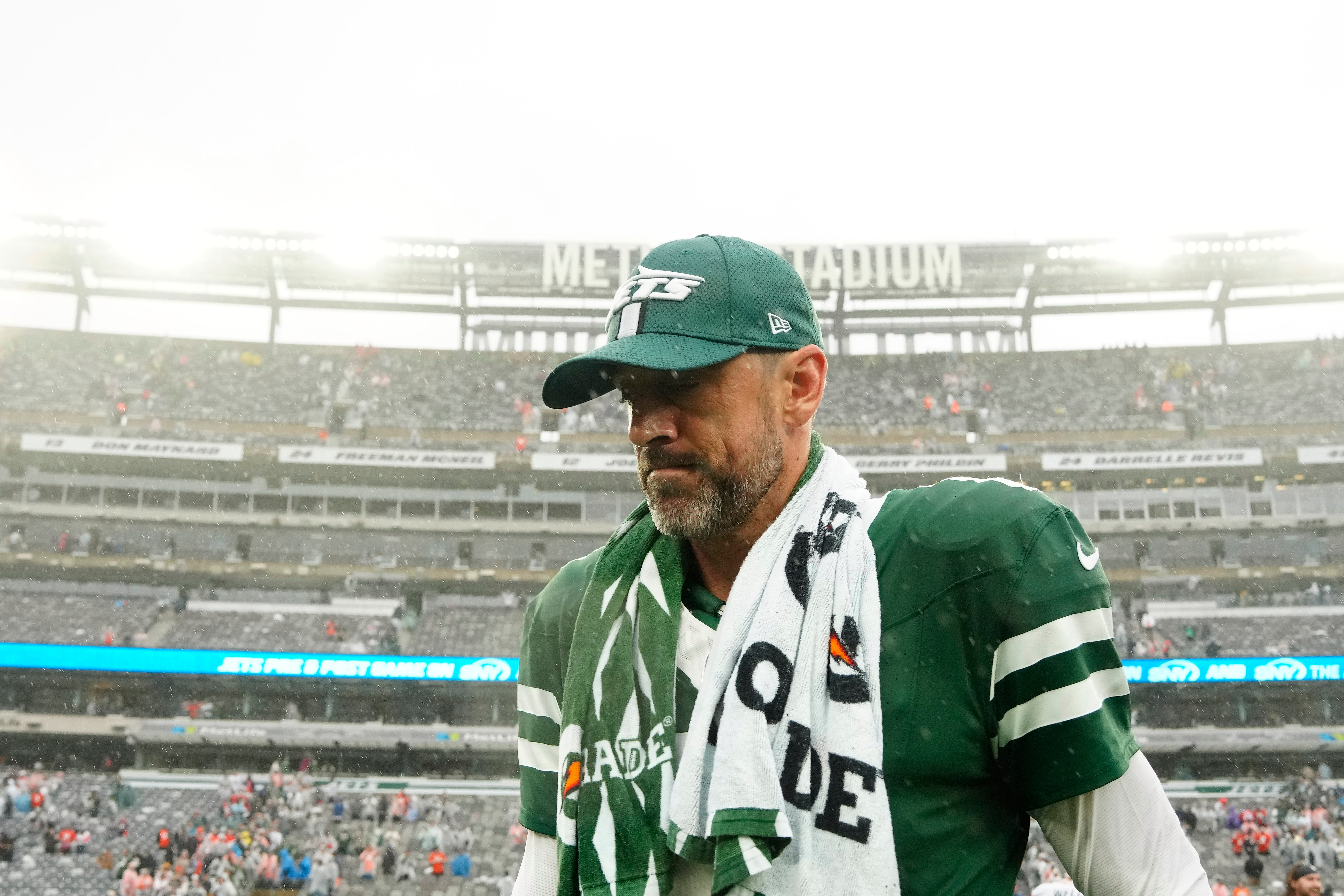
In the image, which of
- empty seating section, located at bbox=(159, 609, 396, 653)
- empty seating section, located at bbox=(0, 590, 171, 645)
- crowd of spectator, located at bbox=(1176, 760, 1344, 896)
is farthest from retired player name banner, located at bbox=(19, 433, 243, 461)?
crowd of spectator, located at bbox=(1176, 760, 1344, 896)

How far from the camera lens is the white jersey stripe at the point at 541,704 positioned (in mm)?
2010

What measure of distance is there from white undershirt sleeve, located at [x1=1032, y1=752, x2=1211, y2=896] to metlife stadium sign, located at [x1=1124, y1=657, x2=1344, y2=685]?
2746 cm

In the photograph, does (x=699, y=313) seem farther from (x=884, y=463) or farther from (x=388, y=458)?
(x=388, y=458)

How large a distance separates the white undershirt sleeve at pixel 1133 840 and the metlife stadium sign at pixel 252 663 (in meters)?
26.3

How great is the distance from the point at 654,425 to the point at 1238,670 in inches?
1166

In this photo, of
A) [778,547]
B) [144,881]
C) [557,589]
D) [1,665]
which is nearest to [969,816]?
[778,547]

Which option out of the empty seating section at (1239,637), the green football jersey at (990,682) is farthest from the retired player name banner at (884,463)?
the green football jersey at (990,682)

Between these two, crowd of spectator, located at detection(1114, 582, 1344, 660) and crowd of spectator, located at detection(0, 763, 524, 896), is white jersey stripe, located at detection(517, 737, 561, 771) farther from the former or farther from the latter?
crowd of spectator, located at detection(1114, 582, 1344, 660)

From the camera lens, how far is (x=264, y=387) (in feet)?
126

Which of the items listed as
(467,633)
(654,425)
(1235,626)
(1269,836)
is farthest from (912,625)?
(1235,626)

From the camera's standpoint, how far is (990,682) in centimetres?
160

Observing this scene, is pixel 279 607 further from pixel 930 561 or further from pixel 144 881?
pixel 930 561

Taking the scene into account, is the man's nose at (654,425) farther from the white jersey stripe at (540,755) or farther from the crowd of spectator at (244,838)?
the crowd of spectator at (244,838)

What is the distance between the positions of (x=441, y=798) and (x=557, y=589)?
2404 cm
